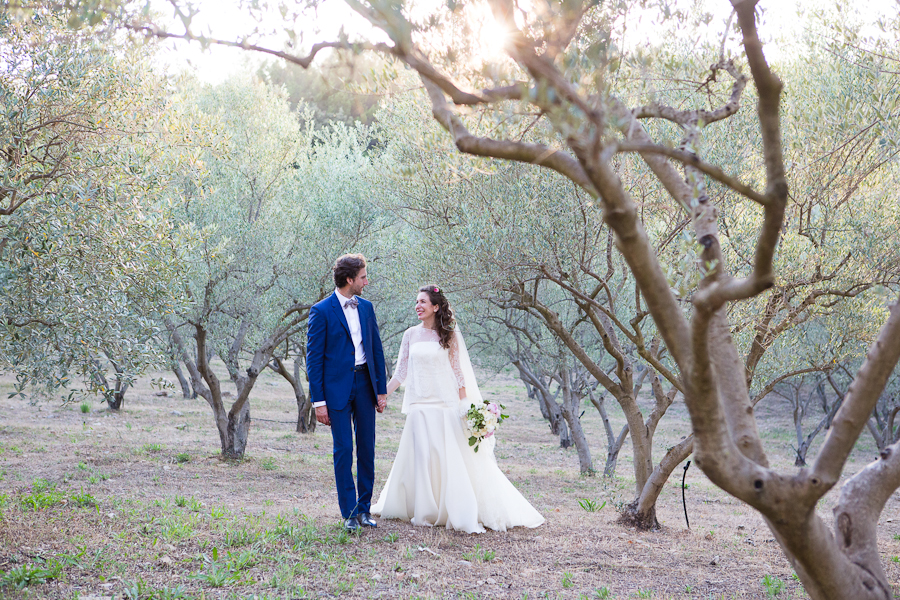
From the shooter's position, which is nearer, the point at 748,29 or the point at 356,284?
the point at 748,29

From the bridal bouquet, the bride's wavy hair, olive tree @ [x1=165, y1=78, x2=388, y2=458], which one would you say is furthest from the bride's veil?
olive tree @ [x1=165, y1=78, x2=388, y2=458]

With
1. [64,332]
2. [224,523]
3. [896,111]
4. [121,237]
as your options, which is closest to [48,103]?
[121,237]

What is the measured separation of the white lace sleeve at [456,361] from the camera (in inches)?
288

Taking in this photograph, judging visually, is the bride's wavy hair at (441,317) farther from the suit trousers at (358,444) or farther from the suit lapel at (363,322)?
the suit trousers at (358,444)

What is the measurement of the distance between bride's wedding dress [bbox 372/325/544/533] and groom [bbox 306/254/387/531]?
435 millimetres

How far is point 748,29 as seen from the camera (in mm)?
2539

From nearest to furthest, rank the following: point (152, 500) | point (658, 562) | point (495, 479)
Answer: point (658, 562)
point (495, 479)
point (152, 500)

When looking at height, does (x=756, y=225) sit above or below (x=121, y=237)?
above

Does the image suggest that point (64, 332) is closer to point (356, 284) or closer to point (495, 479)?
point (356, 284)

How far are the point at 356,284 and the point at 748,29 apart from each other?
15.2ft

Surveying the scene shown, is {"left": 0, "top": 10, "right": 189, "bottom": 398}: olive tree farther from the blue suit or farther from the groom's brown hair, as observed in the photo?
the groom's brown hair

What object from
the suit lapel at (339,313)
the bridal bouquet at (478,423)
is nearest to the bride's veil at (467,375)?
the bridal bouquet at (478,423)

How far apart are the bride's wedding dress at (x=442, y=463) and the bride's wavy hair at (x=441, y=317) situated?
73mm

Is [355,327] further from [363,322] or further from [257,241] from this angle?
[257,241]
